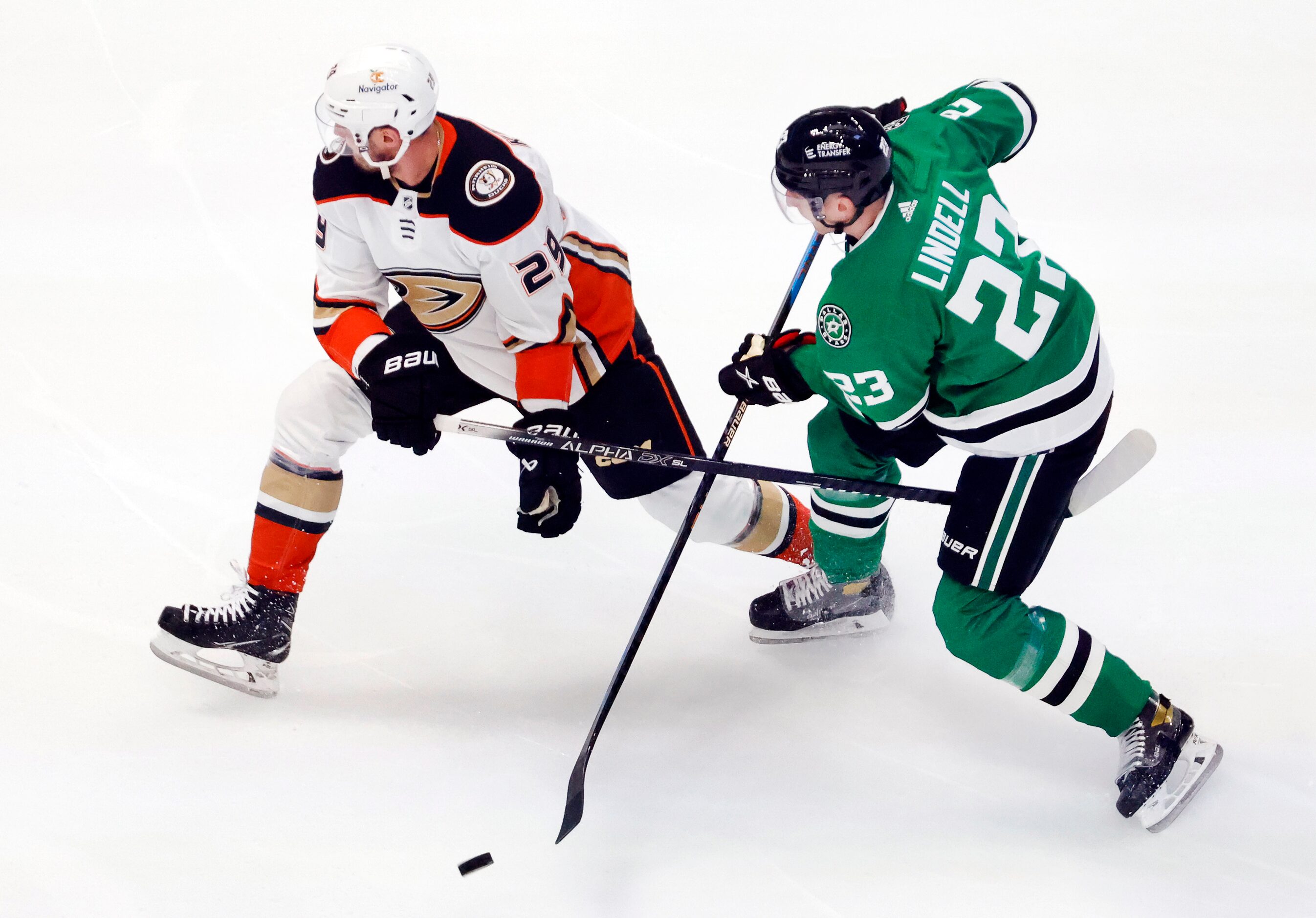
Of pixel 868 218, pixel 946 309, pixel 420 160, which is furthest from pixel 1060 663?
pixel 420 160

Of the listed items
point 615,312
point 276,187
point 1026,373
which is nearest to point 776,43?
point 276,187

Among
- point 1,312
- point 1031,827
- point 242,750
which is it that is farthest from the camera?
point 1,312

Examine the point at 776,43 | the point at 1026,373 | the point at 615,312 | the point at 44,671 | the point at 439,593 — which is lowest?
the point at 44,671

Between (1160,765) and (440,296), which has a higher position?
(440,296)

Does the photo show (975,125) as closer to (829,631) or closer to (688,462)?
(688,462)

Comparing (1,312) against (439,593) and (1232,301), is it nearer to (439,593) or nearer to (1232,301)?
(439,593)

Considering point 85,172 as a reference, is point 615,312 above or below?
above

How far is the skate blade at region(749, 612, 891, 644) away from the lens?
281cm

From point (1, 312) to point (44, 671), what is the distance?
169cm

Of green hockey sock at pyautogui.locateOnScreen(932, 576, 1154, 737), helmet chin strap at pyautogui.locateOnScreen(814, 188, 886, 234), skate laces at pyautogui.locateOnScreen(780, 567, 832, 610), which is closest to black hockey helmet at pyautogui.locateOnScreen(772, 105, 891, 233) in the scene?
helmet chin strap at pyautogui.locateOnScreen(814, 188, 886, 234)

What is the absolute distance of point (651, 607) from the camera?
2.49 metres

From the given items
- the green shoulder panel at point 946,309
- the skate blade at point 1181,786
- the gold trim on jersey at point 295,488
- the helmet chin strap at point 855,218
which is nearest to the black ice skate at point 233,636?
the gold trim on jersey at point 295,488

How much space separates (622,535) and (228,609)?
104 centimetres

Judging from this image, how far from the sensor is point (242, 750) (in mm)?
2463
